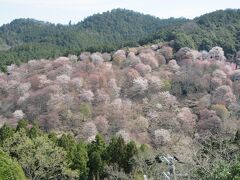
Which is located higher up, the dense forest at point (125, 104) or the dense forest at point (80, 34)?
the dense forest at point (80, 34)

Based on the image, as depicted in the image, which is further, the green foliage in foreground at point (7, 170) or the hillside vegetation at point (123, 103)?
the hillside vegetation at point (123, 103)

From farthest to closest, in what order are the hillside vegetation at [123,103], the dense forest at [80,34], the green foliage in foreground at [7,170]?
the dense forest at [80,34], the hillside vegetation at [123,103], the green foliage in foreground at [7,170]

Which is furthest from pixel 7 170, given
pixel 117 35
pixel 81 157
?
pixel 117 35

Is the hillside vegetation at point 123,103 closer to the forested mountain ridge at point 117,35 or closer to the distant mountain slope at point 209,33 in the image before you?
the distant mountain slope at point 209,33

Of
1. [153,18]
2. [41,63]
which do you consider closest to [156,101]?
[41,63]

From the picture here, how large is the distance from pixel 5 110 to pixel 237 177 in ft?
127

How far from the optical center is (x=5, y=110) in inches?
1892

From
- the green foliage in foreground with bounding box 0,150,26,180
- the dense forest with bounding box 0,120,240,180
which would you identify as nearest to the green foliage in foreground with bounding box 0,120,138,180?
the dense forest with bounding box 0,120,240,180

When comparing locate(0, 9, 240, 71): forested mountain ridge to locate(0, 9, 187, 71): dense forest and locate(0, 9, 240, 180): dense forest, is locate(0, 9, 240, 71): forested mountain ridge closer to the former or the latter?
A: locate(0, 9, 187, 71): dense forest

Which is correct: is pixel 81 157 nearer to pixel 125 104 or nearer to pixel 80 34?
pixel 125 104

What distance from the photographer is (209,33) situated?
219 ft

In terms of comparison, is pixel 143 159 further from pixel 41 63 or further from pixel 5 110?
pixel 41 63

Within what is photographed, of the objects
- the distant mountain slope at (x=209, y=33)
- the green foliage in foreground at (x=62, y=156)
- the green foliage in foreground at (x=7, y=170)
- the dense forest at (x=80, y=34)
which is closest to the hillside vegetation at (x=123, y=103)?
the green foliage in foreground at (x=62, y=156)

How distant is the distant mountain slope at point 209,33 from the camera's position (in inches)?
2491
